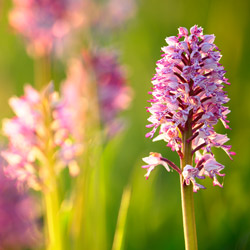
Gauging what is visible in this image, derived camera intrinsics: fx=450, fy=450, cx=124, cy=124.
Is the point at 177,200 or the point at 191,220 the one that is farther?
the point at 177,200

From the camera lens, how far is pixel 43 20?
1.78 metres

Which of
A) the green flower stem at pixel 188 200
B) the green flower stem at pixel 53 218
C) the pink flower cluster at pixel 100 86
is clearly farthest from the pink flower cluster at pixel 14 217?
the pink flower cluster at pixel 100 86

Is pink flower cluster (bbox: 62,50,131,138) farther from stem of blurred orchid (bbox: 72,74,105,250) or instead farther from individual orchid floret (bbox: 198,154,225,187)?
individual orchid floret (bbox: 198,154,225,187)

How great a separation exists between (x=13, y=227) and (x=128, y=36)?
2662 mm

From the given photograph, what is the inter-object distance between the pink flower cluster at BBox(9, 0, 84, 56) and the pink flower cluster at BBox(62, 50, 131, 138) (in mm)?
185

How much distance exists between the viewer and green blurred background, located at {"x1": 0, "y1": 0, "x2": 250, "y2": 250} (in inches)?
57.7

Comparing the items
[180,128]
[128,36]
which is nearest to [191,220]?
[180,128]

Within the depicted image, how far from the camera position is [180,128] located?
0.67 metres

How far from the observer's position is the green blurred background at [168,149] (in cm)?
147

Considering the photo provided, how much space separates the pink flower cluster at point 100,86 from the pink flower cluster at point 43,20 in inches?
7.3

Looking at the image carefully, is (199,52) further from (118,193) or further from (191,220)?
(118,193)

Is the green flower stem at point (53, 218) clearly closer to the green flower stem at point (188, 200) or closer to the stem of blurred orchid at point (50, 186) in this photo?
the stem of blurred orchid at point (50, 186)

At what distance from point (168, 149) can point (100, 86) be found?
710 millimetres

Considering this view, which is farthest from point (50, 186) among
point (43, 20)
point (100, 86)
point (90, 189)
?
point (43, 20)
